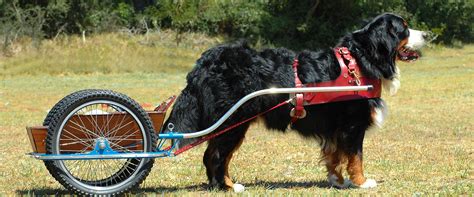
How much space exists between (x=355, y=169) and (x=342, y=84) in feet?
3.00

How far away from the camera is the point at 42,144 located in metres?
6.28

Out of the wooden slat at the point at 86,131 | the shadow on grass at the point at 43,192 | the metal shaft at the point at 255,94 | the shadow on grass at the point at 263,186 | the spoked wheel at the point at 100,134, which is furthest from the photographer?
the shadow on grass at the point at 263,186

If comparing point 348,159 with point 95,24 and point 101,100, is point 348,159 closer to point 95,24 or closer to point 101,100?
point 101,100

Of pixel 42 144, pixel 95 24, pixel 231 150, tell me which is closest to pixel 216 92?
pixel 231 150

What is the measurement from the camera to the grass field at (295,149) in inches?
288

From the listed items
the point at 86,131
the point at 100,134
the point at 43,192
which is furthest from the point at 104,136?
the point at 43,192

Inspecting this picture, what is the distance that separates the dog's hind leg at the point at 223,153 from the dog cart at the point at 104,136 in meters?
0.30

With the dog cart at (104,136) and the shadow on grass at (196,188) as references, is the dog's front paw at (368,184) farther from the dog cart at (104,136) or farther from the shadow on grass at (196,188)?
the dog cart at (104,136)

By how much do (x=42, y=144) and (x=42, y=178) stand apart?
1.71 m

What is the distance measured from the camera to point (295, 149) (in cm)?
1018

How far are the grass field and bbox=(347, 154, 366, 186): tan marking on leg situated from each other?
0.16 meters

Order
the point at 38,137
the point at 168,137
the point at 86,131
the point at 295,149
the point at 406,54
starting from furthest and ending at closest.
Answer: the point at 295,149, the point at 406,54, the point at 168,137, the point at 86,131, the point at 38,137

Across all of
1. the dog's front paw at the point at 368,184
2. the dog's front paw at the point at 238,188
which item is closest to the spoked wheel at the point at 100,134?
the dog's front paw at the point at 238,188

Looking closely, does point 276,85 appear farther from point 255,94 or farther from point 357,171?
point 357,171
